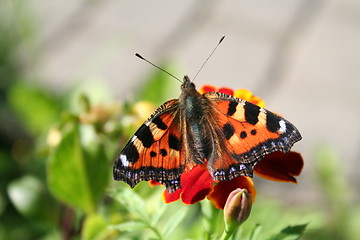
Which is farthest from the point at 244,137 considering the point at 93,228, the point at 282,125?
the point at 93,228

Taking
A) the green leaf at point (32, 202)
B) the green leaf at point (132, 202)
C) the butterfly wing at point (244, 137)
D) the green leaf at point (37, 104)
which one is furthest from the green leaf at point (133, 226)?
the green leaf at point (37, 104)

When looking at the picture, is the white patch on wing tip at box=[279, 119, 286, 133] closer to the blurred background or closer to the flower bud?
the flower bud

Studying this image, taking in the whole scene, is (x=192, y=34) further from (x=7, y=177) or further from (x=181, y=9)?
(x=7, y=177)

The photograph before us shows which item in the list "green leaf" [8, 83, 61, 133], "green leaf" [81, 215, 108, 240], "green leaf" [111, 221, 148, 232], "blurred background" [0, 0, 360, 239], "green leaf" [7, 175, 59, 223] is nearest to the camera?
"green leaf" [111, 221, 148, 232]

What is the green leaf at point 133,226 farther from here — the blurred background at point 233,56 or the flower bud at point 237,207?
the blurred background at point 233,56

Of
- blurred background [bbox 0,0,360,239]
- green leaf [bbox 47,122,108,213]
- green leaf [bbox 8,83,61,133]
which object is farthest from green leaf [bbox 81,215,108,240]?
blurred background [bbox 0,0,360,239]
